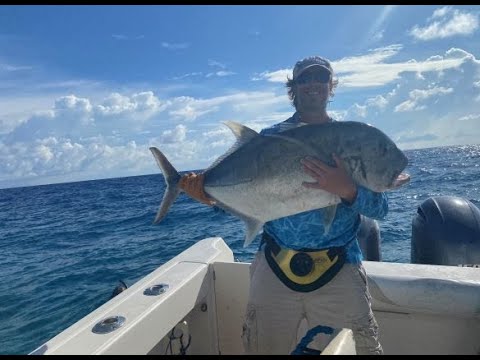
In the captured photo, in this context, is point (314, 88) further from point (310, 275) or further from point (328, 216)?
point (310, 275)

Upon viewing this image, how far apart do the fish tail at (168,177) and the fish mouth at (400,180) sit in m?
1.59

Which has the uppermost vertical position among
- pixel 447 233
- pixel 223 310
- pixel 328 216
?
pixel 328 216

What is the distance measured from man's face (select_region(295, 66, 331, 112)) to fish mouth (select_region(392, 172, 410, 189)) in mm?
846

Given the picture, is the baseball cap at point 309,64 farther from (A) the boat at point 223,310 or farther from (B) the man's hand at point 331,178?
(A) the boat at point 223,310

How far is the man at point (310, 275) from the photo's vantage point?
2.97m

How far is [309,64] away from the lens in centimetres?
314

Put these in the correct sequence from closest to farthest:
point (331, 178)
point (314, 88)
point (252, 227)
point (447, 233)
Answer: point (331, 178) → point (252, 227) → point (314, 88) → point (447, 233)

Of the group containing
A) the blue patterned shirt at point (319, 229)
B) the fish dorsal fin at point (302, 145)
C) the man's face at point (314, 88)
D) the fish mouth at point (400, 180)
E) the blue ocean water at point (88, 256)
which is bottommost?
the blue ocean water at point (88, 256)

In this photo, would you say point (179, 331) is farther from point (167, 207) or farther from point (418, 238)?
point (418, 238)

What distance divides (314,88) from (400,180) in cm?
98

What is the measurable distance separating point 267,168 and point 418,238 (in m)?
3.07

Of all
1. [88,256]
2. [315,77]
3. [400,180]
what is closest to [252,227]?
[400,180]

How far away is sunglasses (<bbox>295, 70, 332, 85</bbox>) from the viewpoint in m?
3.11

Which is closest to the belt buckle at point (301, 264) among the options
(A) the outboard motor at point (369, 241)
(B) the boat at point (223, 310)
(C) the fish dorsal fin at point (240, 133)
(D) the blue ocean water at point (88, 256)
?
(B) the boat at point (223, 310)
